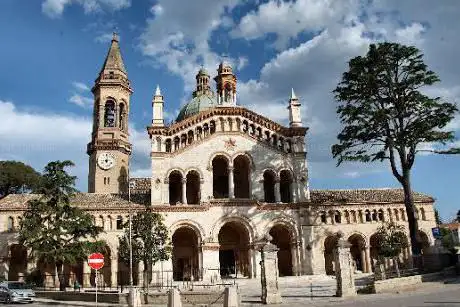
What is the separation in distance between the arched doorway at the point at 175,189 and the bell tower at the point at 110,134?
742cm

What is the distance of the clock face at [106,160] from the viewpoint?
50406 mm

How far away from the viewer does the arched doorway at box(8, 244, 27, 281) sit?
42156 mm

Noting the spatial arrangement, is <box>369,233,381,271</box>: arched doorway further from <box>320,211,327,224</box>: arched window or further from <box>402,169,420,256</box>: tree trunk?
<box>402,169,420,256</box>: tree trunk

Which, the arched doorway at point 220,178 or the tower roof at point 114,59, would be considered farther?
the tower roof at point 114,59

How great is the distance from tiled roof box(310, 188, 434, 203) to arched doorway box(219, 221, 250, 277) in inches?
326

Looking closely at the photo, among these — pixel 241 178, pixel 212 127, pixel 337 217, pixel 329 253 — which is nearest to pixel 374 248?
pixel 329 253

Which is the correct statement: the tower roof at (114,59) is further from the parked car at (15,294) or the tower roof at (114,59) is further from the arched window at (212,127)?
the parked car at (15,294)

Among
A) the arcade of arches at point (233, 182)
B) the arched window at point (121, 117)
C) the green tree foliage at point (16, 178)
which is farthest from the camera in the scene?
the green tree foliage at point (16, 178)

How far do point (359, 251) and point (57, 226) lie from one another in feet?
95.6

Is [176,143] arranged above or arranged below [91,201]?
above

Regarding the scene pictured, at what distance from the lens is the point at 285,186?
46.2m

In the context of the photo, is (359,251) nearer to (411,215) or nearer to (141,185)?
(411,215)

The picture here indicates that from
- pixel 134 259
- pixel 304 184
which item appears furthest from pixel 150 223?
pixel 304 184

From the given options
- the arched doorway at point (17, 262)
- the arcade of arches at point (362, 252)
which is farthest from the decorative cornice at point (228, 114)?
the arched doorway at point (17, 262)
